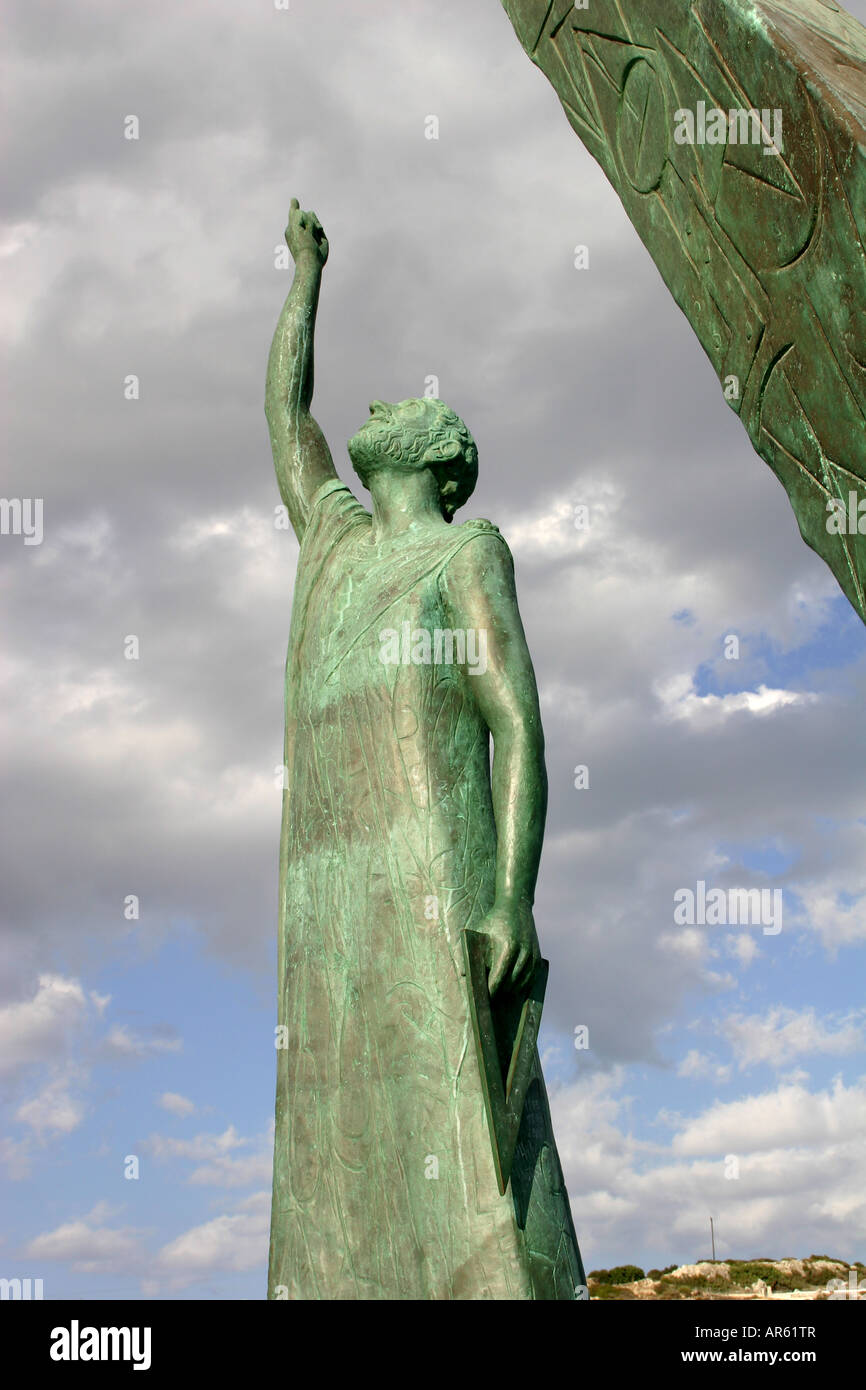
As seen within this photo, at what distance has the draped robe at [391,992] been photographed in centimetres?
520

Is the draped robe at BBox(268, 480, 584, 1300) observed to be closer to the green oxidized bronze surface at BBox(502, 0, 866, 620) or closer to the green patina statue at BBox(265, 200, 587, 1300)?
the green patina statue at BBox(265, 200, 587, 1300)

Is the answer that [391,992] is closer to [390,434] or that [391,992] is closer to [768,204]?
[390,434]

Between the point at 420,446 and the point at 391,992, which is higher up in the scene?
the point at 420,446

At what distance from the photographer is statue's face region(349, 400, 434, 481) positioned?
6262 mm

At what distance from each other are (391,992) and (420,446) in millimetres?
2204

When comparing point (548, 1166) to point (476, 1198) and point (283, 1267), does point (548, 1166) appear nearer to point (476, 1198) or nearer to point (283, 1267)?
point (476, 1198)

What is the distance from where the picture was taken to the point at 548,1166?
17.5 feet

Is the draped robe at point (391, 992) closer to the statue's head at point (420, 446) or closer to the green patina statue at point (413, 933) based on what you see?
the green patina statue at point (413, 933)

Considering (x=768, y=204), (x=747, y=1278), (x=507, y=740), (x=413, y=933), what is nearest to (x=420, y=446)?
(x=507, y=740)

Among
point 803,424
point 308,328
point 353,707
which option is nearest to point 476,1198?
point 353,707

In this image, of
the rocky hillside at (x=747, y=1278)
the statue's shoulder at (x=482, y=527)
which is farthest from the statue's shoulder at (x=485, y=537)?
the rocky hillside at (x=747, y=1278)

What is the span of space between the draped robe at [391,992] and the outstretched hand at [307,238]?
5.78ft

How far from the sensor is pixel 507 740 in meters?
5.59
